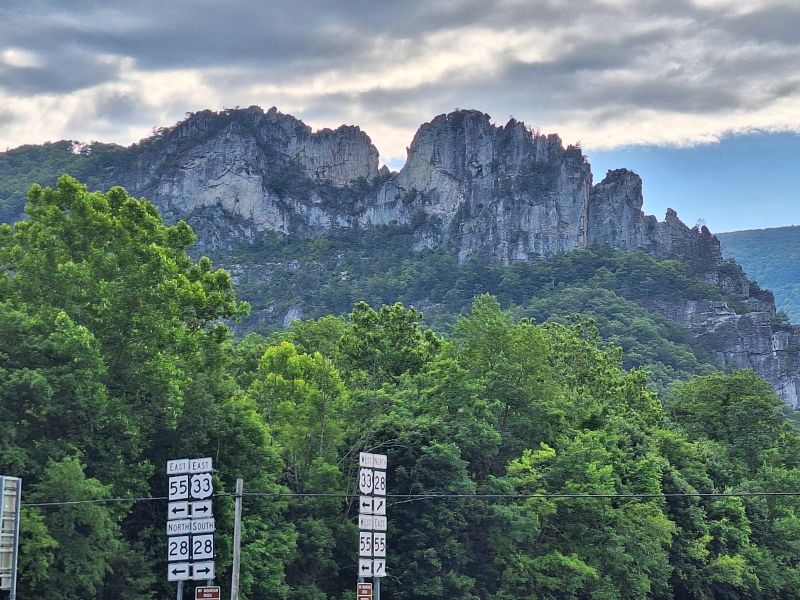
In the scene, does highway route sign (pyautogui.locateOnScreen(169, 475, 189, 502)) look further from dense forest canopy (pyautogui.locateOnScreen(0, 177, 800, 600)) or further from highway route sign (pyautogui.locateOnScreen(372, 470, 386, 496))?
highway route sign (pyautogui.locateOnScreen(372, 470, 386, 496))

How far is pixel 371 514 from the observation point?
37344mm

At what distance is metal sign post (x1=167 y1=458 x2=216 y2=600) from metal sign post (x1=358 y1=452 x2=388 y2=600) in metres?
4.61

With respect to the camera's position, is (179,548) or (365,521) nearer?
(179,548)

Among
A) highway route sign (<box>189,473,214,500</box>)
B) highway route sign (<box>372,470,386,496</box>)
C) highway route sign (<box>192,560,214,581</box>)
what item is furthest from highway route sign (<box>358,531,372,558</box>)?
highway route sign (<box>189,473,214,500</box>)

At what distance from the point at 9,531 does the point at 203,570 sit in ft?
18.8

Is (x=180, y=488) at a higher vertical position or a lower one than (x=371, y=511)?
higher

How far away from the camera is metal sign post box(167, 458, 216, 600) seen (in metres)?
34.5

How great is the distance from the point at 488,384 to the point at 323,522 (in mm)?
12265

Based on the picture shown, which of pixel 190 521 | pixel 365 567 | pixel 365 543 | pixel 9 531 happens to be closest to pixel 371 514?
pixel 365 543

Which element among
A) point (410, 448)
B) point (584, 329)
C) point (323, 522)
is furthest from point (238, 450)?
point (584, 329)

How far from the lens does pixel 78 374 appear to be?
131 ft

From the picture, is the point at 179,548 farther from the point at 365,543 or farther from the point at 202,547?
the point at 365,543

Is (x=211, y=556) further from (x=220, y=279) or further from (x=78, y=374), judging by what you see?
(x=220, y=279)

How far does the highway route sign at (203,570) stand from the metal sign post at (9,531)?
523cm
